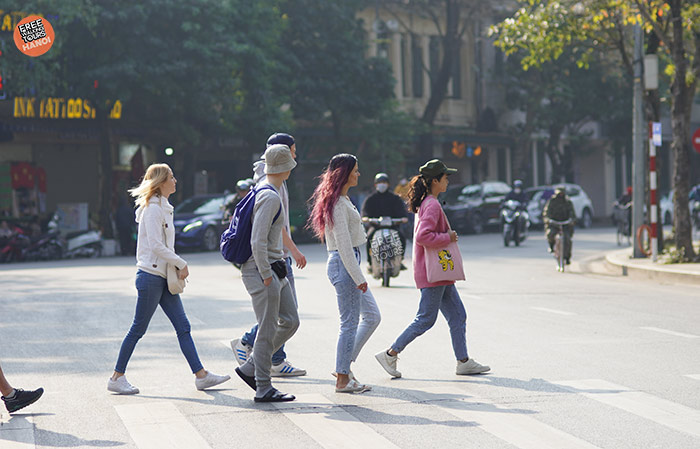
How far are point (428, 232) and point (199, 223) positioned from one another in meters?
21.9

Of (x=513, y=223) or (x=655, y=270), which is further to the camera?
(x=513, y=223)

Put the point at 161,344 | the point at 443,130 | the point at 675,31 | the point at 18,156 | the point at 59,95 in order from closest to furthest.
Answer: the point at 161,344
the point at 675,31
the point at 59,95
the point at 18,156
the point at 443,130

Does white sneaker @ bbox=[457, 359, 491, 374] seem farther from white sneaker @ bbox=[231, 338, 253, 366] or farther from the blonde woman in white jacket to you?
the blonde woman in white jacket

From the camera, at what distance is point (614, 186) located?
189 feet

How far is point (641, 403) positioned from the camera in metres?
7.19

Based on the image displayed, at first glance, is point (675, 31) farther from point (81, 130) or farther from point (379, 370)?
point (81, 130)

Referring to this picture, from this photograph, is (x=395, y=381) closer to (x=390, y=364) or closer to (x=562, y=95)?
(x=390, y=364)

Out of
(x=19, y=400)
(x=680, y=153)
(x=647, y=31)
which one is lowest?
(x=19, y=400)

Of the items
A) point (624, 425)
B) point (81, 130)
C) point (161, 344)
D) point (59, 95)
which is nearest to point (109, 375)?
point (161, 344)

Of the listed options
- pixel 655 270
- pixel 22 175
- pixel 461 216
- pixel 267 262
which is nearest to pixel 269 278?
pixel 267 262

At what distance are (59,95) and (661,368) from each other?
2607 centimetres

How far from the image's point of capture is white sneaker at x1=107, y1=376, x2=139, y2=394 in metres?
7.93

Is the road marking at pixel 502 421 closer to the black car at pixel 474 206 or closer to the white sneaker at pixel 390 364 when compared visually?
the white sneaker at pixel 390 364

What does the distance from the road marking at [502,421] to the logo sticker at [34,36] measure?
23.4 metres
